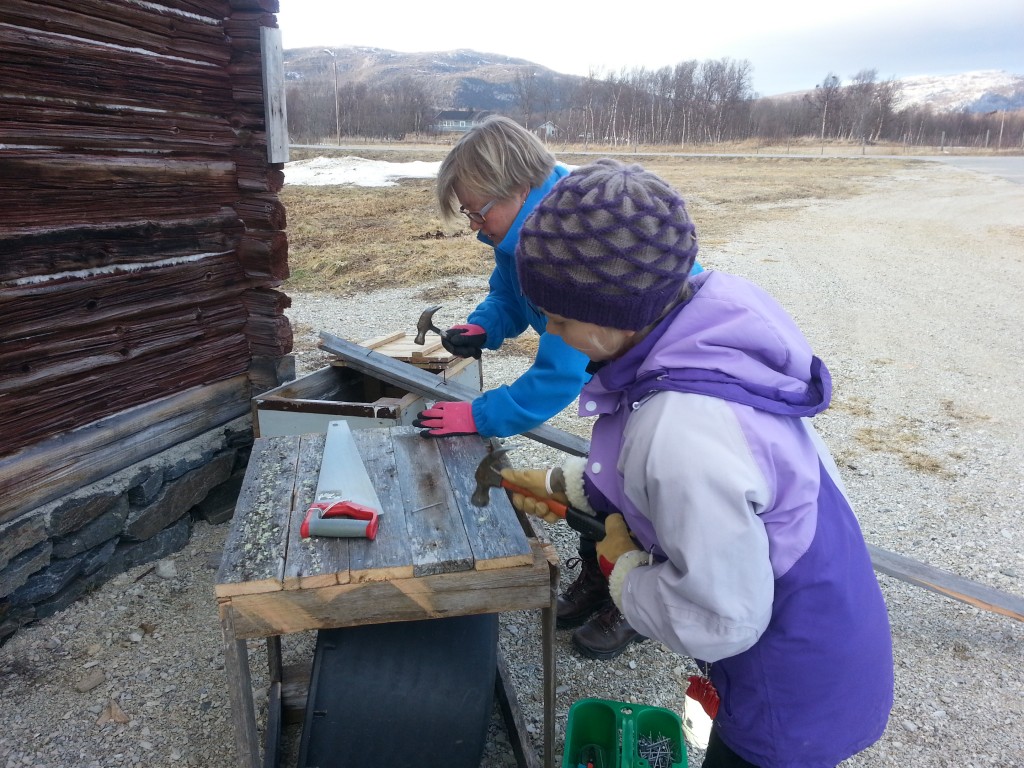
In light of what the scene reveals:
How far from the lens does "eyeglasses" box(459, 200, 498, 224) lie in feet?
8.43

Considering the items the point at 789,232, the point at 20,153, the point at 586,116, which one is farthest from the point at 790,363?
the point at 586,116

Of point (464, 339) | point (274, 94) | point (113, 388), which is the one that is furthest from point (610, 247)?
point (274, 94)

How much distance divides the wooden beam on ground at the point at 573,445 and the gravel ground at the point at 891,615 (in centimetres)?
22

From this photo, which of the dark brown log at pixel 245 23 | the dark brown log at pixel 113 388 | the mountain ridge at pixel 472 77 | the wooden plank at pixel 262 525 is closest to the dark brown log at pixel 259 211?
the dark brown log at pixel 113 388

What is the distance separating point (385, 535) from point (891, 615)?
101 inches

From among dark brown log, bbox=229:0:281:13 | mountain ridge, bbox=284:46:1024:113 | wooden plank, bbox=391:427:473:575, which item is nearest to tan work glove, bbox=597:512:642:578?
wooden plank, bbox=391:427:473:575

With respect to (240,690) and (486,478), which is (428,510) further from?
(240,690)

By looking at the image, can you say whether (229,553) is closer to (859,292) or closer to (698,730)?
(698,730)

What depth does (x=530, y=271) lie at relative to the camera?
1456mm

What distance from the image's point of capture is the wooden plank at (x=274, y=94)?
3.74m

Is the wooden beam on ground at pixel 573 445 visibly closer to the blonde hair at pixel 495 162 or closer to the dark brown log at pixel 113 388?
the dark brown log at pixel 113 388

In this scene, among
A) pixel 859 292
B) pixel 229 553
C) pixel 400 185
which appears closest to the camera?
pixel 229 553

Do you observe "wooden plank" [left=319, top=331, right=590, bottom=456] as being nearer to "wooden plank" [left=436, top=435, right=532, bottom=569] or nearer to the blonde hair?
"wooden plank" [left=436, top=435, right=532, bottom=569]

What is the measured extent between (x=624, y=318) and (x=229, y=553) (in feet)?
3.80
